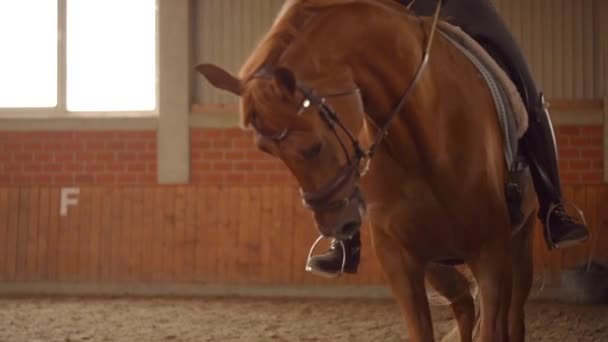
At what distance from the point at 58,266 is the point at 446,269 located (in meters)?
6.49

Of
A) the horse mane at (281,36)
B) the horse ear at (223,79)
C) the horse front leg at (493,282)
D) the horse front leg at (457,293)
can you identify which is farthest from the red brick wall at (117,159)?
the horse ear at (223,79)

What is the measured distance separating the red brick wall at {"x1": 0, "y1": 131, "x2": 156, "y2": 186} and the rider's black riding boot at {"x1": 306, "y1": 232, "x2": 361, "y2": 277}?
6.28 m

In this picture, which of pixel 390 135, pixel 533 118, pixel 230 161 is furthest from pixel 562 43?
pixel 390 135

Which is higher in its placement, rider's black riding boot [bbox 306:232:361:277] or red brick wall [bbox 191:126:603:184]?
red brick wall [bbox 191:126:603:184]

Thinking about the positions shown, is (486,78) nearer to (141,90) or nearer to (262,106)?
(262,106)

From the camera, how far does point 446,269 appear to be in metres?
3.71

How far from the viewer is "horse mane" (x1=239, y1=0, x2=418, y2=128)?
224 centimetres

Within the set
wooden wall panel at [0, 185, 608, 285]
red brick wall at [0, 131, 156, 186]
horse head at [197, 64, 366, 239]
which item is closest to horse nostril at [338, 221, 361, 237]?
horse head at [197, 64, 366, 239]

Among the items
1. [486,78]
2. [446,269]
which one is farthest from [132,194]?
[486,78]

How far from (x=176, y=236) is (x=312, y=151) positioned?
7.17 metres

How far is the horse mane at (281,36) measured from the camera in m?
2.24

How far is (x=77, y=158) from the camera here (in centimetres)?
961

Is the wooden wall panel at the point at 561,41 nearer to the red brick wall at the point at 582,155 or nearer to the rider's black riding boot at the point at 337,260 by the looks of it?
the red brick wall at the point at 582,155

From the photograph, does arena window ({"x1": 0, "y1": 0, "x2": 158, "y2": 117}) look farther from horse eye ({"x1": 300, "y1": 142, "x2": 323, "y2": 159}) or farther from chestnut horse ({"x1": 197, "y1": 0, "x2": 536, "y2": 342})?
horse eye ({"x1": 300, "y1": 142, "x2": 323, "y2": 159})
